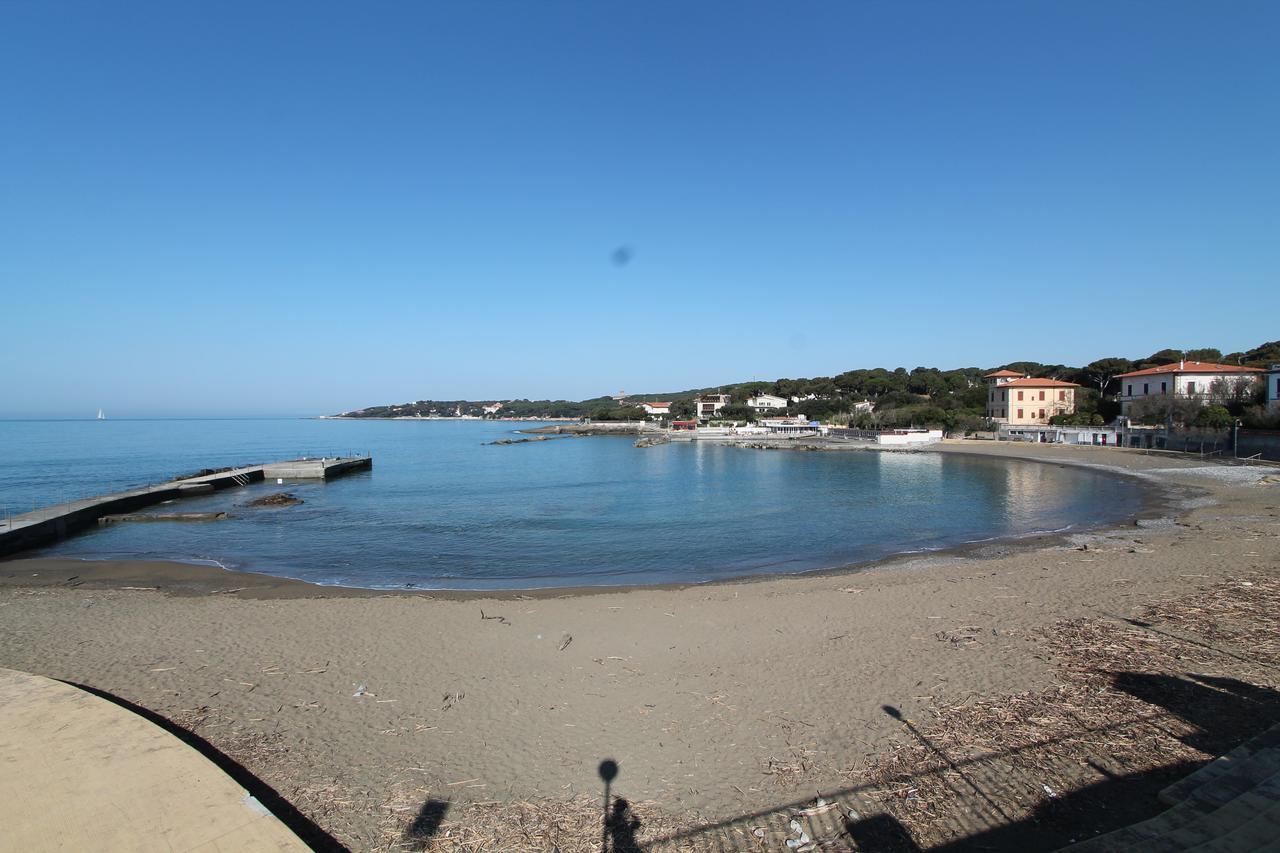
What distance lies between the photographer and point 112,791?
15.0 ft

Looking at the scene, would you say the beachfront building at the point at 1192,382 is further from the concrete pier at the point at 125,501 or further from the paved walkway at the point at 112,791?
the concrete pier at the point at 125,501

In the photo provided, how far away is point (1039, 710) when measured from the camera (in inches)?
240

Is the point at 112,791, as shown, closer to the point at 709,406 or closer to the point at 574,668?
the point at 574,668

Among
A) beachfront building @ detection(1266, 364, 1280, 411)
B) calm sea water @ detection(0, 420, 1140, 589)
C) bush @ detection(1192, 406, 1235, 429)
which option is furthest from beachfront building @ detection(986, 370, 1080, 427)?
calm sea water @ detection(0, 420, 1140, 589)

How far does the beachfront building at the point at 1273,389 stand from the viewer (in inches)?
1491

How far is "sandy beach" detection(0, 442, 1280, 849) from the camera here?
5.27 meters

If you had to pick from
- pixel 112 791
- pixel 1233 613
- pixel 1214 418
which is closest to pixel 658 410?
pixel 1214 418

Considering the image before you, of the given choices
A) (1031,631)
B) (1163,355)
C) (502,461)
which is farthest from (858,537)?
(1163,355)

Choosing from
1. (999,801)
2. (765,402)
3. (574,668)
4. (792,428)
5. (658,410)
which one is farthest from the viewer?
(658,410)

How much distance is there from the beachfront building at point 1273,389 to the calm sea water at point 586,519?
1197cm

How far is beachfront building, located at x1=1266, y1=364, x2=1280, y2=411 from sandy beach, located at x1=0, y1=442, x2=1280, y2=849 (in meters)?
33.7

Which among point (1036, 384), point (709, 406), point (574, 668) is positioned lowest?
point (574, 668)

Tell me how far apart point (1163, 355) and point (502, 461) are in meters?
71.5

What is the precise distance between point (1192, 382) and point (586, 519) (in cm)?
5126
